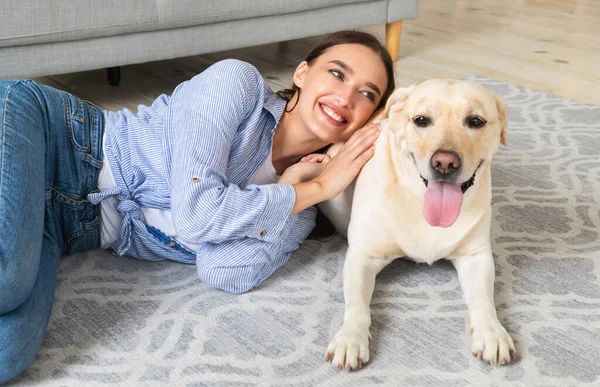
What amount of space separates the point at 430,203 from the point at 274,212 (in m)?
0.39

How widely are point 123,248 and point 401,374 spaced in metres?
0.84

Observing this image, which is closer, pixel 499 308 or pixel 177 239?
pixel 499 308

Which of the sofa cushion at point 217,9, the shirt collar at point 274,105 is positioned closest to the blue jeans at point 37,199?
the shirt collar at point 274,105

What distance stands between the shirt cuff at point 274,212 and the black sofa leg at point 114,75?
6.51ft

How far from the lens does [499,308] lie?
171 cm

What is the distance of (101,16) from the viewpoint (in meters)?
2.76

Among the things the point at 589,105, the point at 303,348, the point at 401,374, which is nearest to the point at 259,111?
the point at 303,348

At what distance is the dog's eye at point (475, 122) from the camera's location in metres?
1.56

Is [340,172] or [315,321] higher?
[340,172]

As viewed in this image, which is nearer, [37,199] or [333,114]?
[37,199]

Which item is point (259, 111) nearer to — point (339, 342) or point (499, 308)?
point (339, 342)

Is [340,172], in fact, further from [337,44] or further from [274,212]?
[337,44]

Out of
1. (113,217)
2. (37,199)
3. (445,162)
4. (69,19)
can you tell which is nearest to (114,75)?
(69,19)

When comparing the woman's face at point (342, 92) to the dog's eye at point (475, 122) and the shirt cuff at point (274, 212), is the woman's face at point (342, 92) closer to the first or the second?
the shirt cuff at point (274, 212)
